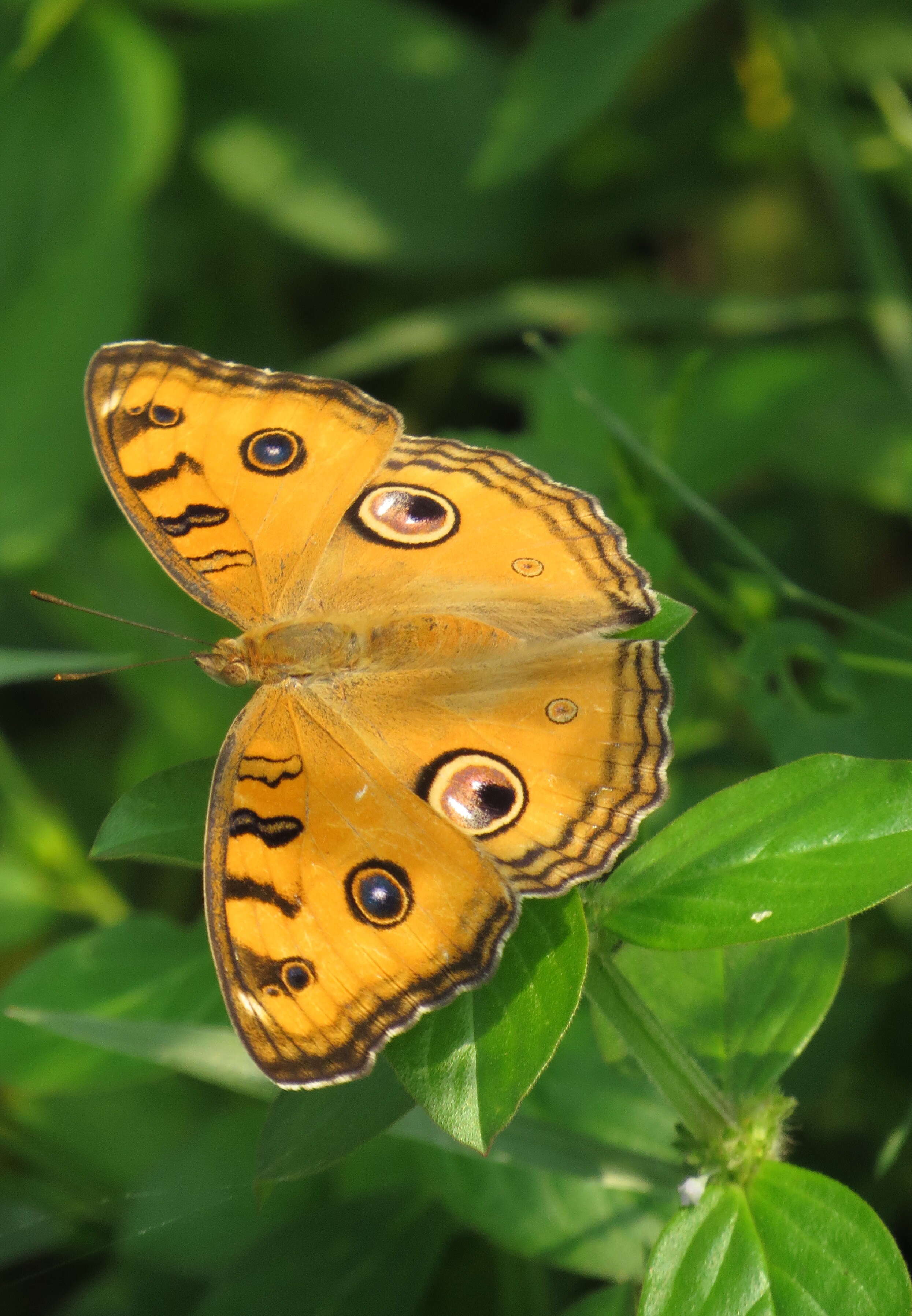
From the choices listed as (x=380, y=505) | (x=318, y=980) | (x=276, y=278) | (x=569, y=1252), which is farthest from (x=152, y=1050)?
(x=276, y=278)

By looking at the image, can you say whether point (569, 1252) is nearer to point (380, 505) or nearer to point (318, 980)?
point (318, 980)

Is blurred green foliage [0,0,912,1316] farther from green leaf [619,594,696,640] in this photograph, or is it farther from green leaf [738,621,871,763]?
green leaf [619,594,696,640]

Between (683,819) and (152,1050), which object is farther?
(152,1050)

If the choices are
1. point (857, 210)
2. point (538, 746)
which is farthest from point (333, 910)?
point (857, 210)

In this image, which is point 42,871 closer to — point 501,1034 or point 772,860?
point 501,1034

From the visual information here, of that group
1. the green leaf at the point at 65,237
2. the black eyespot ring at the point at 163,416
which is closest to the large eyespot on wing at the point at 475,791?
the black eyespot ring at the point at 163,416

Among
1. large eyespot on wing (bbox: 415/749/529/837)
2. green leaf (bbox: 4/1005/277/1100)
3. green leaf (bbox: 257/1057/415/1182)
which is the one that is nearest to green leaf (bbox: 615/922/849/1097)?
large eyespot on wing (bbox: 415/749/529/837)

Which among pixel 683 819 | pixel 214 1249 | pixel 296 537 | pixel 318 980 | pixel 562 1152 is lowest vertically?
pixel 214 1249
